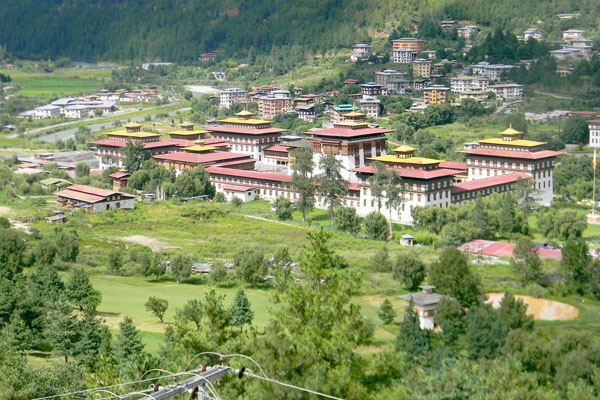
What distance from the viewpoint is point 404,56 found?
10444 cm

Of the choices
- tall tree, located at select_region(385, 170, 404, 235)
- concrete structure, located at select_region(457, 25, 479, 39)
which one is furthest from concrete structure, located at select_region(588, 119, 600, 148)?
concrete structure, located at select_region(457, 25, 479, 39)

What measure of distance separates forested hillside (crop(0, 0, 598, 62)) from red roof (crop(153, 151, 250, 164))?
55.1 metres

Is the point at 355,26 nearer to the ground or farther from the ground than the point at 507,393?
farther from the ground

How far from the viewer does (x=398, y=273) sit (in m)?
36.3

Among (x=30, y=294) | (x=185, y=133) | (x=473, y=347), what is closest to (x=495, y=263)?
(x=473, y=347)

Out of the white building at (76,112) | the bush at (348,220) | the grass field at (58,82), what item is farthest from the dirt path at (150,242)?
the grass field at (58,82)

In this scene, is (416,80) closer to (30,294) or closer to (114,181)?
(114,181)

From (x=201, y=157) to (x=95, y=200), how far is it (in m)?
12.8

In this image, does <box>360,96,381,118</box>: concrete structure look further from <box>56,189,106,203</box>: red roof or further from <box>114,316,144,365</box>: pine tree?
<box>114,316,144,365</box>: pine tree

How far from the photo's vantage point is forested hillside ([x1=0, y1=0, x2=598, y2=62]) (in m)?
118

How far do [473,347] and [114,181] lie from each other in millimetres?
41146

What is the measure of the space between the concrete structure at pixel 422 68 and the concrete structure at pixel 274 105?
14823 mm

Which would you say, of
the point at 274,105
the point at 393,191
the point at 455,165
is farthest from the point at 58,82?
Answer: the point at 393,191

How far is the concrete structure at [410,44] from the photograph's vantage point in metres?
106
